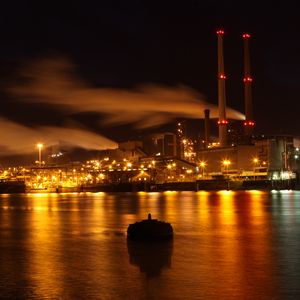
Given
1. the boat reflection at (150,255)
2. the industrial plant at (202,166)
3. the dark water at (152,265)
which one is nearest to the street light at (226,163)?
the industrial plant at (202,166)

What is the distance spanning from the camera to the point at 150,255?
570 inches

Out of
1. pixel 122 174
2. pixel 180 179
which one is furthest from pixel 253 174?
pixel 122 174

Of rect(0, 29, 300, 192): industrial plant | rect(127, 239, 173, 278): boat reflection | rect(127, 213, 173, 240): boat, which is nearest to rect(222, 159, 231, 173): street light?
rect(0, 29, 300, 192): industrial plant

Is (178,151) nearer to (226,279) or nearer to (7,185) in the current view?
(7,185)

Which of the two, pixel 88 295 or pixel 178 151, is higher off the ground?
pixel 178 151

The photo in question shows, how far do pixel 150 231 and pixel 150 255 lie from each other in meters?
3.08

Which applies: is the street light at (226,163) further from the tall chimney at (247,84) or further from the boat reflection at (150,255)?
the boat reflection at (150,255)

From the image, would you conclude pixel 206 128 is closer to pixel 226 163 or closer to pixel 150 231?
pixel 226 163

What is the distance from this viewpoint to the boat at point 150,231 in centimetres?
1755

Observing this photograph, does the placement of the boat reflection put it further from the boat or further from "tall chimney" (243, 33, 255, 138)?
"tall chimney" (243, 33, 255, 138)

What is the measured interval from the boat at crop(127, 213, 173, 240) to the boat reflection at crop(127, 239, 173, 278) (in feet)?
0.82

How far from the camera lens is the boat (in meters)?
17.5

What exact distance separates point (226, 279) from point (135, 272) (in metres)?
2.08

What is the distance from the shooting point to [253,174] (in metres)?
107
